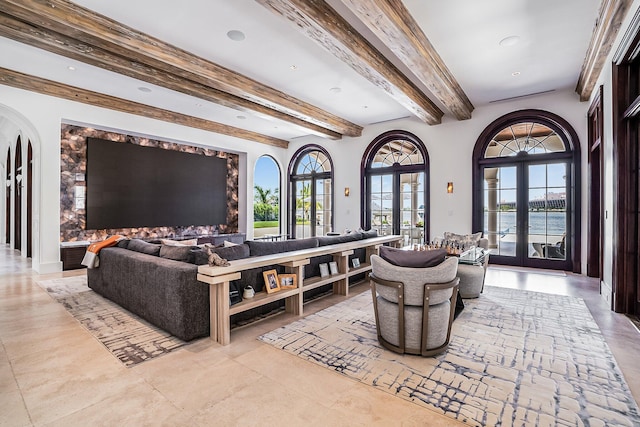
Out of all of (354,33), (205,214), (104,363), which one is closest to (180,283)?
(104,363)

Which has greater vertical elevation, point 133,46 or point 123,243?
point 133,46

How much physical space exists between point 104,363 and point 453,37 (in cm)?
519

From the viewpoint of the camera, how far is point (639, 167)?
12.0ft

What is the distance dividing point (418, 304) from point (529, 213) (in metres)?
5.42

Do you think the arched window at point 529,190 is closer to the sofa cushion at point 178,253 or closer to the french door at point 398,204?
the french door at point 398,204

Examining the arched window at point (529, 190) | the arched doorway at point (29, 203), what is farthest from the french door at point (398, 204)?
the arched doorway at point (29, 203)

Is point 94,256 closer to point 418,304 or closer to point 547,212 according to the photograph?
point 418,304

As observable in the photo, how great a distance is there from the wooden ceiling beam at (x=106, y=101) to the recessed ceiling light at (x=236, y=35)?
3.78 m

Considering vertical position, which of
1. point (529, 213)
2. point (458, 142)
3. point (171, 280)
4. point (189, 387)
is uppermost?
point (458, 142)

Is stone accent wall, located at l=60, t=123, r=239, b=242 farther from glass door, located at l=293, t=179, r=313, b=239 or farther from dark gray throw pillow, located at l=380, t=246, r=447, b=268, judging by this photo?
dark gray throw pillow, located at l=380, t=246, r=447, b=268

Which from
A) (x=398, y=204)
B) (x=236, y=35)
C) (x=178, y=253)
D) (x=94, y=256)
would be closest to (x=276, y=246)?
(x=178, y=253)

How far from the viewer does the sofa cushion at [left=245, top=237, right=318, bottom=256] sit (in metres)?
3.60

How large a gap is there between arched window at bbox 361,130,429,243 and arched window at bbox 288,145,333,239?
129 centimetres

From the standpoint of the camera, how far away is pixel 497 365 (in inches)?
99.6
